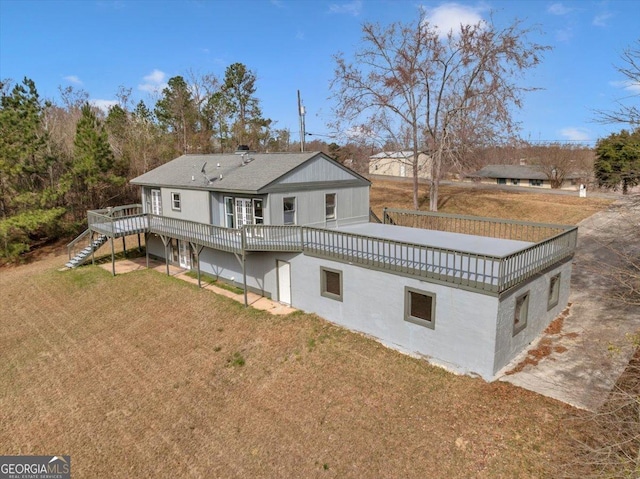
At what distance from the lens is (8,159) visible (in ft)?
85.2

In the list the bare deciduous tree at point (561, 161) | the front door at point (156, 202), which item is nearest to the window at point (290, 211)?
the front door at point (156, 202)

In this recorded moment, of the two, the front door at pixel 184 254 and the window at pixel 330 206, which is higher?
the window at pixel 330 206

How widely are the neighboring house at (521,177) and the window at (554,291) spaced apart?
154ft

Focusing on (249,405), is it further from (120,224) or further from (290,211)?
(120,224)

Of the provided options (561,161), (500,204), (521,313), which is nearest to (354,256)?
(521,313)

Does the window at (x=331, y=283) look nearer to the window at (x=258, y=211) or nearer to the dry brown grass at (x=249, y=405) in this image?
the dry brown grass at (x=249, y=405)

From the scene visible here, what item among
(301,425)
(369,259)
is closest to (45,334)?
(301,425)

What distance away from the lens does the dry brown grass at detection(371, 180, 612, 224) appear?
28812 millimetres

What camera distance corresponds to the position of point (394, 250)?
13.1m

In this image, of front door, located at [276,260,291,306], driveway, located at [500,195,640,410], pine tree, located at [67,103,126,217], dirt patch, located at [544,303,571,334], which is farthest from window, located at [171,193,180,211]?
dirt patch, located at [544,303,571,334]

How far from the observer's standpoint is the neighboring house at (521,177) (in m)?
60.4

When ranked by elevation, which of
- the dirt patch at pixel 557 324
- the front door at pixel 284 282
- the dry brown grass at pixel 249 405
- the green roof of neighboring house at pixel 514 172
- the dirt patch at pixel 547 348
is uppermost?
the green roof of neighboring house at pixel 514 172

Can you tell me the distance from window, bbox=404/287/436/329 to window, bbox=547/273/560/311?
14.7 ft

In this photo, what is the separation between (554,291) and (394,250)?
5735 millimetres
